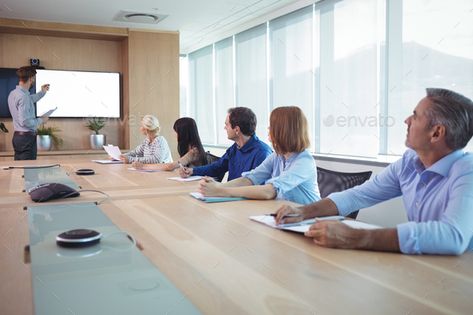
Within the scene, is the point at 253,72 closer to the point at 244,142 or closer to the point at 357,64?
the point at 357,64

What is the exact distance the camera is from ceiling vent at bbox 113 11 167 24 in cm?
560

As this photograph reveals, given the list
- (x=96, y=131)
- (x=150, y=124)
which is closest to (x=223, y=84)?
(x=96, y=131)

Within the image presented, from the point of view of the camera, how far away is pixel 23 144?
215 inches

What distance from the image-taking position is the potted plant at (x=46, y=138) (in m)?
6.25

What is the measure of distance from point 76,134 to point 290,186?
519cm

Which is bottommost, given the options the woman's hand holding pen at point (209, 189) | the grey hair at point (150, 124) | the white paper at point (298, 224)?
the white paper at point (298, 224)

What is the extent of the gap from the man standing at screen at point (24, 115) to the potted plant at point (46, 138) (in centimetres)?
72

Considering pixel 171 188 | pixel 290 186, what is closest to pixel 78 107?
pixel 171 188

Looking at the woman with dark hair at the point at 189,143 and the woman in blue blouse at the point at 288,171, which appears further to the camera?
the woman with dark hair at the point at 189,143

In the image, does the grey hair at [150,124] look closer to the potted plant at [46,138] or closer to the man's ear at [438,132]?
the potted plant at [46,138]

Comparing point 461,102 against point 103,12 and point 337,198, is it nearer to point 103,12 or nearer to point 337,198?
point 337,198

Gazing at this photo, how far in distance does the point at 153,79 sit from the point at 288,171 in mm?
4783

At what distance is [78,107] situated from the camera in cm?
652

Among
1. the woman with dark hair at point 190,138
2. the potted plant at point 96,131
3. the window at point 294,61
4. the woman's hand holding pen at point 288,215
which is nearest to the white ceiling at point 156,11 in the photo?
the window at point 294,61
